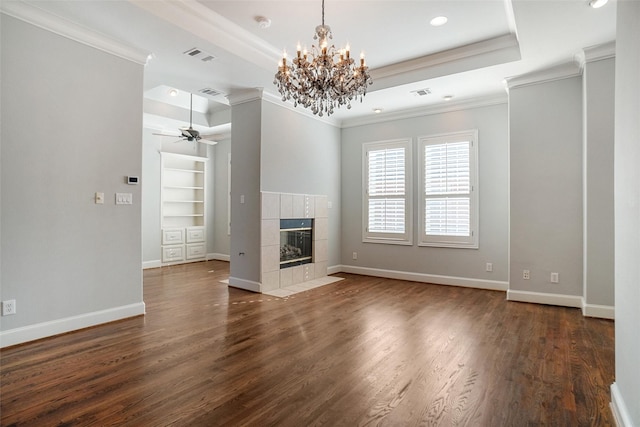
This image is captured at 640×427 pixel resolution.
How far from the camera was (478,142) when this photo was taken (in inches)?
216

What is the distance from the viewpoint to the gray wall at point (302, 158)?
5.31 meters

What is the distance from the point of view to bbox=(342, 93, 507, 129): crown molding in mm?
5371

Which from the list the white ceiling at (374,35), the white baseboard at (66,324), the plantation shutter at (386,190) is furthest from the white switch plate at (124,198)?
the plantation shutter at (386,190)

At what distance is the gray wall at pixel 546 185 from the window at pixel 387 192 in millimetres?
1863

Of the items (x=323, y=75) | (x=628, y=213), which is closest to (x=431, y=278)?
(x=323, y=75)

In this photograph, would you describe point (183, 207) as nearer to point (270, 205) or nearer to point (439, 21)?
point (270, 205)

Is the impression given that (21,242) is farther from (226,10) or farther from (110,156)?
(226,10)

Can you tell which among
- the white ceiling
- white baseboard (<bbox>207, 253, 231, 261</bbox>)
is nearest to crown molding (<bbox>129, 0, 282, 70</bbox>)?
the white ceiling

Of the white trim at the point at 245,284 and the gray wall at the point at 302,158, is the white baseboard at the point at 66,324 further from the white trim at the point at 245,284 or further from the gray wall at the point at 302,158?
the gray wall at the point at 302,158

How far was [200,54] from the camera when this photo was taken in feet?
12.9

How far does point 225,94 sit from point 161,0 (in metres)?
2.24

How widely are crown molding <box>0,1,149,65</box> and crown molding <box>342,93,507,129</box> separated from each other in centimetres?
394

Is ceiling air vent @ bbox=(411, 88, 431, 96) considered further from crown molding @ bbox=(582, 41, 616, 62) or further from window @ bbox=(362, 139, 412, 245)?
crown molding @ bbox=(582, 41, 616, 62)

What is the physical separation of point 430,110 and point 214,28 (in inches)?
150
